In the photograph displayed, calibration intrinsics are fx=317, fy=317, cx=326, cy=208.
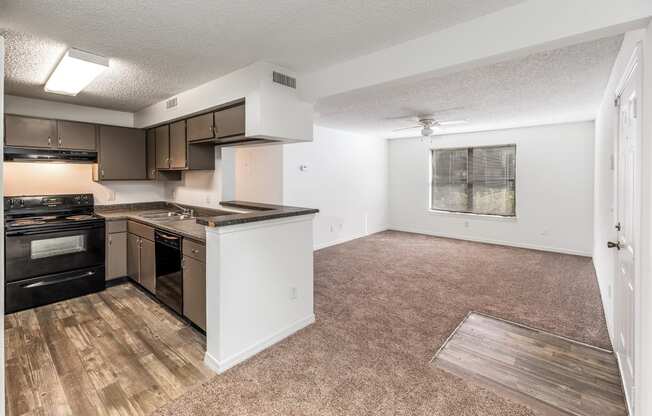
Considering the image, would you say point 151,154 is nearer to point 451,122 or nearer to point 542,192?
point 451,122

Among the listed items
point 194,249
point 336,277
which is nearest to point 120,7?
point 194,249

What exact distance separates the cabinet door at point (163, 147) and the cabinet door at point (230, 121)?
4.05 feet

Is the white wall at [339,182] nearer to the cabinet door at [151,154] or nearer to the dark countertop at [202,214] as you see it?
the dark countertop at [202,214]

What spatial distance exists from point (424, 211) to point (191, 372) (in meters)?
6.30

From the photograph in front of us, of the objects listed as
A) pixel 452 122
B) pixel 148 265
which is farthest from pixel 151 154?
pixel 452 122

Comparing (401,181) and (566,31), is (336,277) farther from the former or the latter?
(401,181)

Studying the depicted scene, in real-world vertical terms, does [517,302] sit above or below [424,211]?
below

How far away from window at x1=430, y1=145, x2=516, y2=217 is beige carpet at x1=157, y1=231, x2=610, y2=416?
137 centimetres

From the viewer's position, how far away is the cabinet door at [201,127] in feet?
11.0

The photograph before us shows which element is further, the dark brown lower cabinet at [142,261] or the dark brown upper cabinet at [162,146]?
the dark brown upper cabinet at [162,146]

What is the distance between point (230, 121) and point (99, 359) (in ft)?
7.40

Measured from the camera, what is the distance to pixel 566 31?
1.66 meters

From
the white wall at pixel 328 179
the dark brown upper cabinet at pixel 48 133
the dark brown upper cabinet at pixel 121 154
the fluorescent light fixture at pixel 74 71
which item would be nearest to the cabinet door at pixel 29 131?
the dark brown upper cabinet at pixel 48 133

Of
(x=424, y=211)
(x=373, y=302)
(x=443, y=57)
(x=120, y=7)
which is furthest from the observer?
(x=424, y=211)
